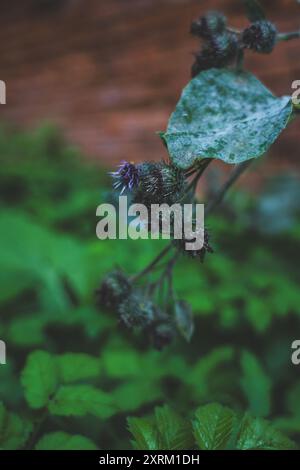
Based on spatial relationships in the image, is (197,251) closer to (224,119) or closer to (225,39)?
(224,119)

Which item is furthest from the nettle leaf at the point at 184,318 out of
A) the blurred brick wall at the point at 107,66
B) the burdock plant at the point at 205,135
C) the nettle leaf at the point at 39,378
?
the blurred brick wall at the point at 107,66

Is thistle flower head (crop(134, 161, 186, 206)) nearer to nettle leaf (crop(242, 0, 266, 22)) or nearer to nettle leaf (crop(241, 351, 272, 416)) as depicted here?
nettle leaf (crop(242, 0, 266, 22))

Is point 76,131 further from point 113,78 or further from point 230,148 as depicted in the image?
point 230,148

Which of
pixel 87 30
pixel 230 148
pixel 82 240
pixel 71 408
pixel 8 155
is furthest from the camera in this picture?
pixel 87 30

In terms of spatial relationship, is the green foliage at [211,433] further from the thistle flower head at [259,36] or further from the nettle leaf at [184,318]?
the thistle flower head at [259,36]

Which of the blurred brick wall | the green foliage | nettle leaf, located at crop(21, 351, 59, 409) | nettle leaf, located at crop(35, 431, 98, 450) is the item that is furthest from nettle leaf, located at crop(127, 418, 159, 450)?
the blurred brick wall

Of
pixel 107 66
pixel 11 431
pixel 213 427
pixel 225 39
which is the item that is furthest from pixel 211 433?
pixel 107 66
